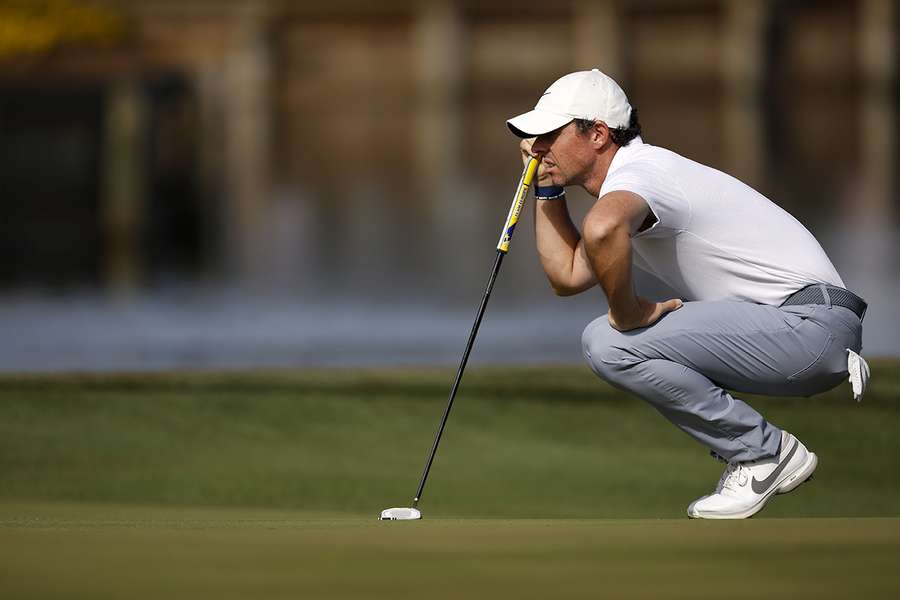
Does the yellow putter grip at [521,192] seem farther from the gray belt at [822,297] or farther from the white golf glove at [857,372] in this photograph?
the white golf glove at [857,372]

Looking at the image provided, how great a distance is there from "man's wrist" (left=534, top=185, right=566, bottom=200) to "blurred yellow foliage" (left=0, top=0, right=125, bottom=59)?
18338mm

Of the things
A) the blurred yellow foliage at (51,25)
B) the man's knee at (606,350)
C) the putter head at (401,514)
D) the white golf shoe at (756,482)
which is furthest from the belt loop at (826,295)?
the blurred yellow foliage at (51,25)

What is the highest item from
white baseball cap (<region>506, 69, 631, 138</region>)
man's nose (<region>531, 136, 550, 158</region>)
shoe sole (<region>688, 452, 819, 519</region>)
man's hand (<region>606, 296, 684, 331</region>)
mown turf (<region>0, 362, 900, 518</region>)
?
white baseball cap (<region>506, 69, 631, 138</region>)

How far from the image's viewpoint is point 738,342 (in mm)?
3113

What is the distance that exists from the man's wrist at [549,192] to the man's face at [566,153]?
3.4 inches

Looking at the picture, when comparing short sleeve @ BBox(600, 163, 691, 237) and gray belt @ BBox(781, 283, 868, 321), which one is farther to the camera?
gray belt @ BBox(781, 283, 868, 321)

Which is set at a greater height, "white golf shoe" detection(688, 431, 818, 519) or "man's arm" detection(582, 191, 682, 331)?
"man's arm" detection(582, 191, 682, 331)

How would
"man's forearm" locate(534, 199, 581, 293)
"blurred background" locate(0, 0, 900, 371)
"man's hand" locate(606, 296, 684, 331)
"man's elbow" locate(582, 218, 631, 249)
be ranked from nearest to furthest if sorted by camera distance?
"man's elbow" locate(582, 218, 631, 249) < "man's hand" locate(606, 296, 684, 331) < "man's forearm" locate(534, 199, 581, 293) < "blurred background" locate(0, 0, 900, 371)

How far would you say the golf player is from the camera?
3.07 meters

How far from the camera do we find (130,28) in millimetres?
22938

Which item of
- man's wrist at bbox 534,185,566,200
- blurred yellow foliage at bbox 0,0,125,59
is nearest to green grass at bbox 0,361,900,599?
man's wrist at bbox 534,185,566,200

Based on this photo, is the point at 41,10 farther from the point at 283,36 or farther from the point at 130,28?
the point at 283,36

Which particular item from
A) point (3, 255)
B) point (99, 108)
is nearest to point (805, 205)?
point (3, 255)

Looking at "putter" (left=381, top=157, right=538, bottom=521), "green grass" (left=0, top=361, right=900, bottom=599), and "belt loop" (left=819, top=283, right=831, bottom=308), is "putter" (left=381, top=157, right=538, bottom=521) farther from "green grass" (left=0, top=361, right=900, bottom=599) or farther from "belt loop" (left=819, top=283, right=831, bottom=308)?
"belt loop" (left=819, top=283, right=831, bottom=308)
